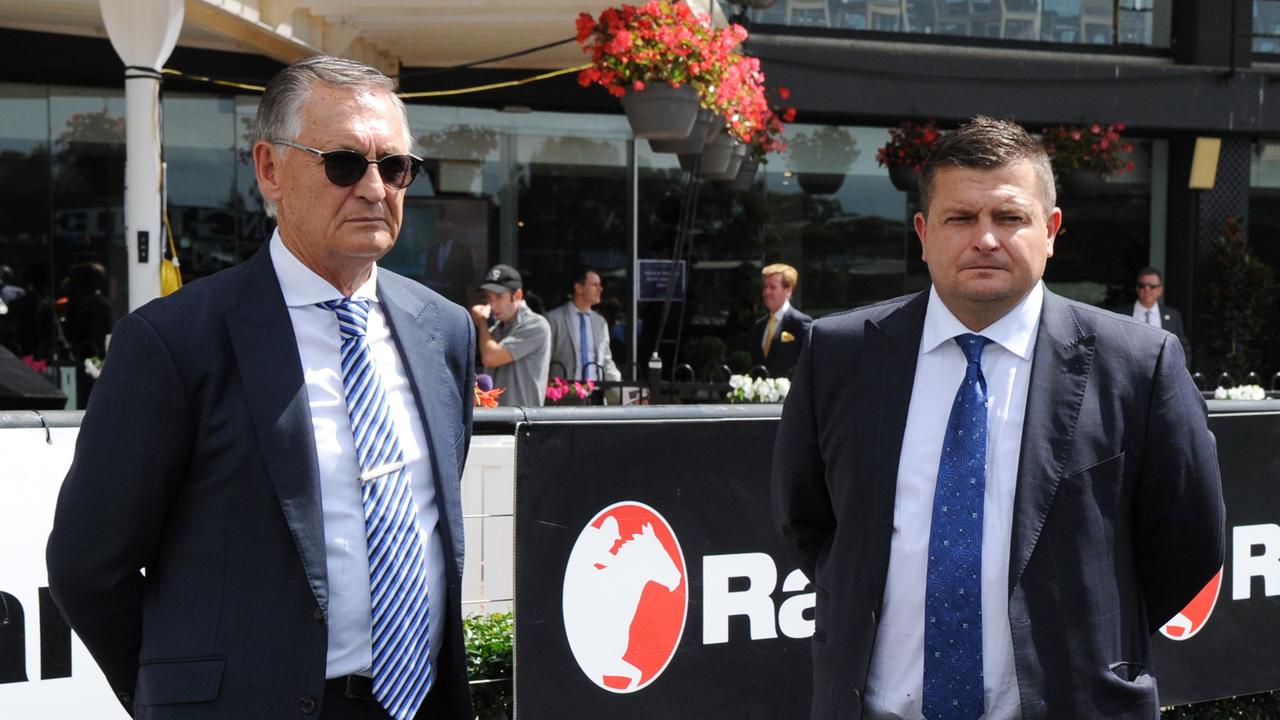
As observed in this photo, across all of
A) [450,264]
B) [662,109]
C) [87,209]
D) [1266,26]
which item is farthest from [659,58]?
[1266,26]

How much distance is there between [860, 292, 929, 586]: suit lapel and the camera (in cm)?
267

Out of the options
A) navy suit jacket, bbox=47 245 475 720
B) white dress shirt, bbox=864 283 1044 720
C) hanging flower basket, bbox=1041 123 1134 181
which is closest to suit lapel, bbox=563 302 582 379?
hanging flower basket, bbox=1041 123 1134 181

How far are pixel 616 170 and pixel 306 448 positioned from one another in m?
11.9

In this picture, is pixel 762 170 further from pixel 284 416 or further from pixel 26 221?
pixel 284 416

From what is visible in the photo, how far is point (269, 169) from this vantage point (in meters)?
2.35

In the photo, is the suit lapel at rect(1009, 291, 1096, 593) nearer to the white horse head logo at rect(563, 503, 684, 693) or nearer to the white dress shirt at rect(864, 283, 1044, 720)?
the white dress shirt at rect(864, 283, 1044, 720)

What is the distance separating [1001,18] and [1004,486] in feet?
43.6

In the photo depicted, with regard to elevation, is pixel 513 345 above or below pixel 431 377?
below

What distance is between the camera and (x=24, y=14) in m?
8.88

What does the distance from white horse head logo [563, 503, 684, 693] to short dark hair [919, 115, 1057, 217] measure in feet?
5.73

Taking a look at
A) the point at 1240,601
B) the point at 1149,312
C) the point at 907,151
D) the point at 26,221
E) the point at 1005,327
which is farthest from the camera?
the point at 907,151

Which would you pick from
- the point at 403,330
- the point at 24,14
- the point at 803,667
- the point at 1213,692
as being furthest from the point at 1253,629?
the point at 24,14

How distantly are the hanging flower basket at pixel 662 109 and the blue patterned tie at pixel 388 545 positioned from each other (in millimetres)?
5650

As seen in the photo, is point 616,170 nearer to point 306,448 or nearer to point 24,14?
point 24,14
